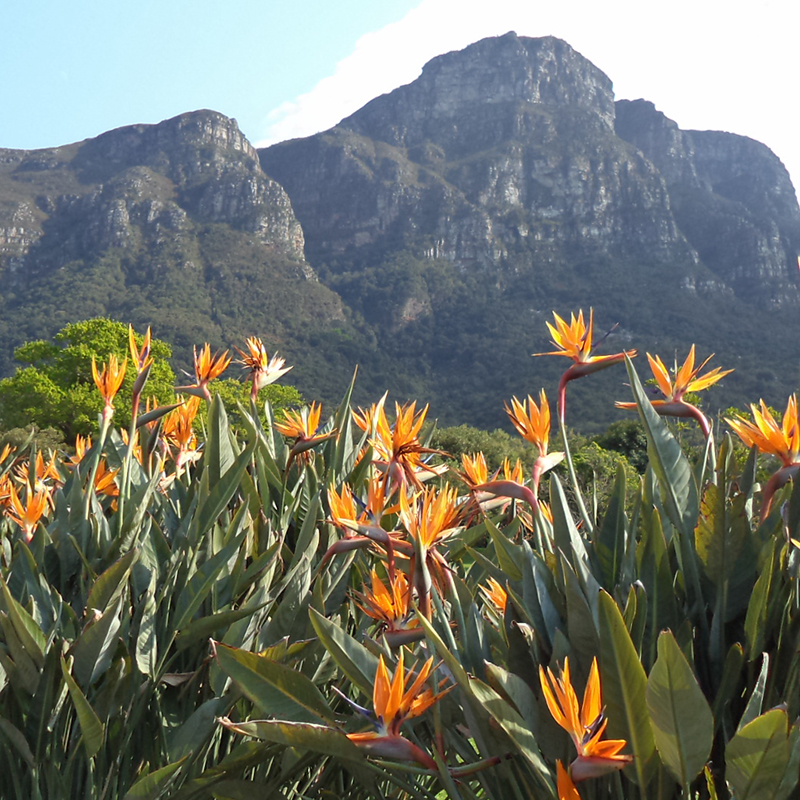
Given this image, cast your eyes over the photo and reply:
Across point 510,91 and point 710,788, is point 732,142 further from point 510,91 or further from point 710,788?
point 710,788

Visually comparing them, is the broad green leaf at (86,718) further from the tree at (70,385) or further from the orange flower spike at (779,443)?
the tree at (70,385)

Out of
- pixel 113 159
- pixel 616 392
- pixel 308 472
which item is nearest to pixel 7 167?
pixel 113 159

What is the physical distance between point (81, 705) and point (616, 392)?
42841 mm

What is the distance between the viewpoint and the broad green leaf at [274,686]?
700mm

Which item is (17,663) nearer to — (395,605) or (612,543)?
(395,605)

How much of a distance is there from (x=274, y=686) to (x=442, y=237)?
68.7 metres

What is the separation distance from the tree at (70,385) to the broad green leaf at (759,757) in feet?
47.6

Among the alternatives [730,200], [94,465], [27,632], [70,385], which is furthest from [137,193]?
[27,632]

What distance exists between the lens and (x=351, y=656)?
0.74 metres

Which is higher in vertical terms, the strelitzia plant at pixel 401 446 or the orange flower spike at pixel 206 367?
the orange flower spike at pixel 206 367

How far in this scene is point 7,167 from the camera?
66.2 meters

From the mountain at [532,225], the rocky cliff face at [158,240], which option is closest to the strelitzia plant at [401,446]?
the mountain at [532,225]

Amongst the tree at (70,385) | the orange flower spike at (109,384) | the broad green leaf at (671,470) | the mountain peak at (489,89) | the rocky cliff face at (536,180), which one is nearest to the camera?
the broad green leaf at (671,470)

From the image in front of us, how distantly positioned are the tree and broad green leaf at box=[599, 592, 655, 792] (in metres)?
14.4
